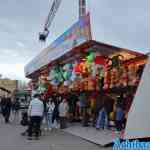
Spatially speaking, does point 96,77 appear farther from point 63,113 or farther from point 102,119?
point 63,113

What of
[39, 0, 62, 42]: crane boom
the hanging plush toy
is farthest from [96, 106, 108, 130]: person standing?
[39, 0, 62, 42]: crane boom

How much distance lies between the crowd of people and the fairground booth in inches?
2.2

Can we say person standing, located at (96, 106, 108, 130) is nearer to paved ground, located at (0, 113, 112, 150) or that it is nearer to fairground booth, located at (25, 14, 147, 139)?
fairground booth, located at (25, 14, 147, 139)

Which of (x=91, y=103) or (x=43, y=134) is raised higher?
(x=91, y=103)

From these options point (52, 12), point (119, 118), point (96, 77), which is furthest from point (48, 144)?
point (52, 12)

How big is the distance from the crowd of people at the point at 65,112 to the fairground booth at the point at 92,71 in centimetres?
6

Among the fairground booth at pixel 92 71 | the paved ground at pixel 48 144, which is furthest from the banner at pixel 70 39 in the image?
the paved ground at pixel 48 144

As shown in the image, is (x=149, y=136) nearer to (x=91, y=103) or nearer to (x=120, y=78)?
(x=120, y=78)

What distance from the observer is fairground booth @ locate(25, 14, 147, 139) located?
1752 centimetres

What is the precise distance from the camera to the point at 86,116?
21.4m

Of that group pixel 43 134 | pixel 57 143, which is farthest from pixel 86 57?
pixel 57 143

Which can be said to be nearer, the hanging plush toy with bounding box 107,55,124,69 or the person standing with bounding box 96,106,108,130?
the hanging plush toy with bounding box 107,55,124,69

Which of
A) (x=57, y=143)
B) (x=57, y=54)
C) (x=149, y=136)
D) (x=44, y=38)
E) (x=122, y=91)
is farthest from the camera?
(x=44, y=38)

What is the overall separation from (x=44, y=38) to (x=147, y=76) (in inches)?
2437
